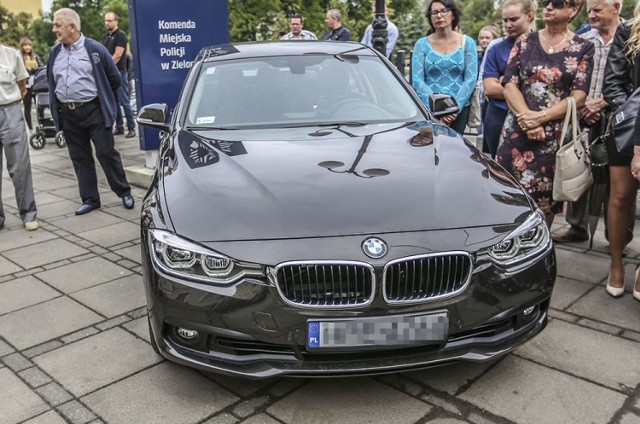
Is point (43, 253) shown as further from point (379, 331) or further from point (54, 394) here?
point (379, 331)

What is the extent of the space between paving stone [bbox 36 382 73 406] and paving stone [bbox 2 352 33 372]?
0.96 ft

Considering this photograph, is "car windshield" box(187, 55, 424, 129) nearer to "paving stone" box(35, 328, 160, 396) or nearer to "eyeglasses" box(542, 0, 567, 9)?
"eyeglasses" box(542, 0, 567, 9)

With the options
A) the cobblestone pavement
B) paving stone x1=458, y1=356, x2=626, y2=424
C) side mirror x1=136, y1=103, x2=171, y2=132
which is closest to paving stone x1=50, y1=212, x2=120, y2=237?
the cobblestone pavement

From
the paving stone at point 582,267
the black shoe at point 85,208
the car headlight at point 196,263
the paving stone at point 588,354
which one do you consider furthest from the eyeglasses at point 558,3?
the black shoe at point 85,208

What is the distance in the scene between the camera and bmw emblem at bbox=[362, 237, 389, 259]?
2.50 metres

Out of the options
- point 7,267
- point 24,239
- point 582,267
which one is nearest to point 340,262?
point 582,267

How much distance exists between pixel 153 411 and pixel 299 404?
2.13ft

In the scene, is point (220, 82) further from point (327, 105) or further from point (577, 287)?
point (577, 287)

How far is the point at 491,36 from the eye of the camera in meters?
9.47

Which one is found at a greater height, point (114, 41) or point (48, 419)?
point (114, 41)

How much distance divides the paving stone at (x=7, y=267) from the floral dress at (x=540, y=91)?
12.2 feet

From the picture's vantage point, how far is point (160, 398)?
9.52 ft

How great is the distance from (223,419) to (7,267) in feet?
9.72

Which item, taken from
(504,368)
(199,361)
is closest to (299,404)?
(199,361)
